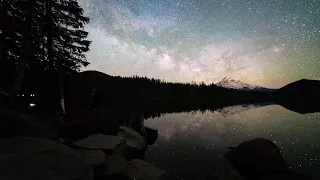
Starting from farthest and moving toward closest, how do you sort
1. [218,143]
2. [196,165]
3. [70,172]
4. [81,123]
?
[218,143] < [81,123] < [196,165] < [70,172]

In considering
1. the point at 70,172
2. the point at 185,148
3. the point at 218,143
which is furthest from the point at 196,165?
the point at 70,172

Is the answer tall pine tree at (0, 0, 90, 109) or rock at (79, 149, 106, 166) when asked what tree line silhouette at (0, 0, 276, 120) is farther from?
rock at (79, 149, 106, 166)

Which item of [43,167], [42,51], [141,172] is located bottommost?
[141,172]

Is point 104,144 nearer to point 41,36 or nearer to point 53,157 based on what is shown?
point 53,157

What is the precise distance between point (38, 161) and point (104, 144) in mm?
4690

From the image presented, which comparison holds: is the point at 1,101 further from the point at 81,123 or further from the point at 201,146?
the point at 201,146

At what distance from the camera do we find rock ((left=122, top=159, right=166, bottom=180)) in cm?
909

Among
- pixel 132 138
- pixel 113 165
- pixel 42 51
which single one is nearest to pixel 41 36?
pixel 42 51

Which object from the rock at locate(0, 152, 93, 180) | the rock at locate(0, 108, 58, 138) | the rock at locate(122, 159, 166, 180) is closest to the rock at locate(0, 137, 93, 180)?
the rock at locate(0, 152, 93, 180)

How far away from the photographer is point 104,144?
10555 millimetres

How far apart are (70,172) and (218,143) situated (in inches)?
635

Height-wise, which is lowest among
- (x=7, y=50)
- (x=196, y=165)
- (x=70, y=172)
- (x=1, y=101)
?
(x=196, y=165)

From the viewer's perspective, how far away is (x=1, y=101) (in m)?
10.0

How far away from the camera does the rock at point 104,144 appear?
33.1ft
